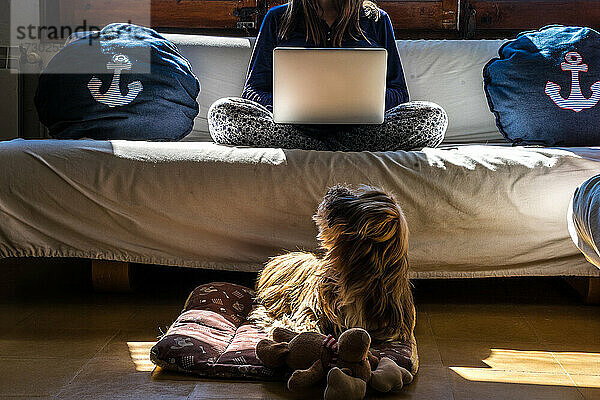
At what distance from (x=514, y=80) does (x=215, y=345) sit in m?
1.37

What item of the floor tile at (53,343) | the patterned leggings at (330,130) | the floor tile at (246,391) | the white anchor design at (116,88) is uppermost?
the white anchor design at (116,88)

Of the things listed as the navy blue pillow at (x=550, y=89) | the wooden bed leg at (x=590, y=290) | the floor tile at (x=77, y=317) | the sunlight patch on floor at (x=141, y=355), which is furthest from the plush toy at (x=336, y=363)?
the navy blue pillow at (x=550, y=89)

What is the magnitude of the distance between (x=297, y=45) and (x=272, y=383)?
123 cm

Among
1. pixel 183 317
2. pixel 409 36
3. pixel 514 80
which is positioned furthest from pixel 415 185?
pixel 409 36

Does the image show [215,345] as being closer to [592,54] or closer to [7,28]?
[592,54]

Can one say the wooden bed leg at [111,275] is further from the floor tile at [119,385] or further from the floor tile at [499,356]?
the floor tile at [499,356]

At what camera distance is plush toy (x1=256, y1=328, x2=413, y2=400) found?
1176 millimetres

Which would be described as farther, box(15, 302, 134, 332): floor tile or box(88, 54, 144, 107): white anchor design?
box(88, 54, 144, 107): white anchor design

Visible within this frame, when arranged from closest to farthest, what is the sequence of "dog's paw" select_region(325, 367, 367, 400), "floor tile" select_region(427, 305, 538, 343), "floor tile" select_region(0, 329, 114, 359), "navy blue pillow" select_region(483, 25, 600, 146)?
"dog's paw" select_region(325, 367, 367, 400) < "floor tile" select_region(0, 329, 114, 359) < "floor tile" select_region(427, 305, 538, 343) < "navy blue pillow" select_region(483, 25, 600, 146)

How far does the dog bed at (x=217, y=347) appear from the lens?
128 cm

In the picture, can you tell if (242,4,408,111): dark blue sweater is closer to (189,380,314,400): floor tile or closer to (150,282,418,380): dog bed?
(150,282,418,380): dog bed

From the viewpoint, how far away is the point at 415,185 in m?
1.69

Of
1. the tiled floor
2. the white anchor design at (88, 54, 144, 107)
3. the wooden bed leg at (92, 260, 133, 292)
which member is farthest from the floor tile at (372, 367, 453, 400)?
the white anchor design at (88, 54, 144, 107)

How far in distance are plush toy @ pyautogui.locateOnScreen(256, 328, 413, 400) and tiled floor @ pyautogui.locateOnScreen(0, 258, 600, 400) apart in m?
0.03
